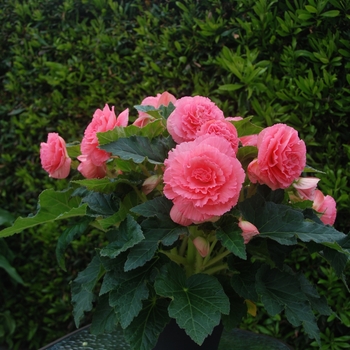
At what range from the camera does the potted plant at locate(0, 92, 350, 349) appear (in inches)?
34.4

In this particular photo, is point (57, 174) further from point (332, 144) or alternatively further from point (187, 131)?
point (332, 144)

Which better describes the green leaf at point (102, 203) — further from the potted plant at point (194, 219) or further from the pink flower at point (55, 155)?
the pink flower at point (55, 155)

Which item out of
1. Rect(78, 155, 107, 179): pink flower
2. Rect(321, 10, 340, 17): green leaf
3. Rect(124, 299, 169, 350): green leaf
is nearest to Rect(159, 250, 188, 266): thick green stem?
Rect(124, 299, 169, 350): green leaf

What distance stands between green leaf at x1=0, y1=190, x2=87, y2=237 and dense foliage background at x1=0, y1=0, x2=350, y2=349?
640 millimetres

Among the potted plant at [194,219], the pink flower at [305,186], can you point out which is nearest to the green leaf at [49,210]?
the potted plant at [194,219]

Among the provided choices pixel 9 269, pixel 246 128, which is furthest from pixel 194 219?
pixel 9 269

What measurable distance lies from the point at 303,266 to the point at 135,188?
0.91 metres

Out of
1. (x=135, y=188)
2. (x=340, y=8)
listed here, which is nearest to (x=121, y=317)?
(x=135, y=188)

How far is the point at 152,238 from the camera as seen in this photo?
3.00 ft

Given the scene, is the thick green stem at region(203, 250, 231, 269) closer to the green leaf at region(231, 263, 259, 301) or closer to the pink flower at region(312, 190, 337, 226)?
the green leaf at region(231, 263, 259, 301)

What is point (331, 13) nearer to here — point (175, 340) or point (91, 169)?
point (91, 169)

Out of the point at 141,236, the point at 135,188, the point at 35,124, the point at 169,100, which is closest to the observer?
the point at 141,236

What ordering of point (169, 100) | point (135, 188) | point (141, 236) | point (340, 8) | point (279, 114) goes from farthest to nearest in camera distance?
point (279, 114) < point (340, 8) < point (169, 100) < point (135, 188) < point (141, 236)

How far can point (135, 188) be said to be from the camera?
3.36 ft
